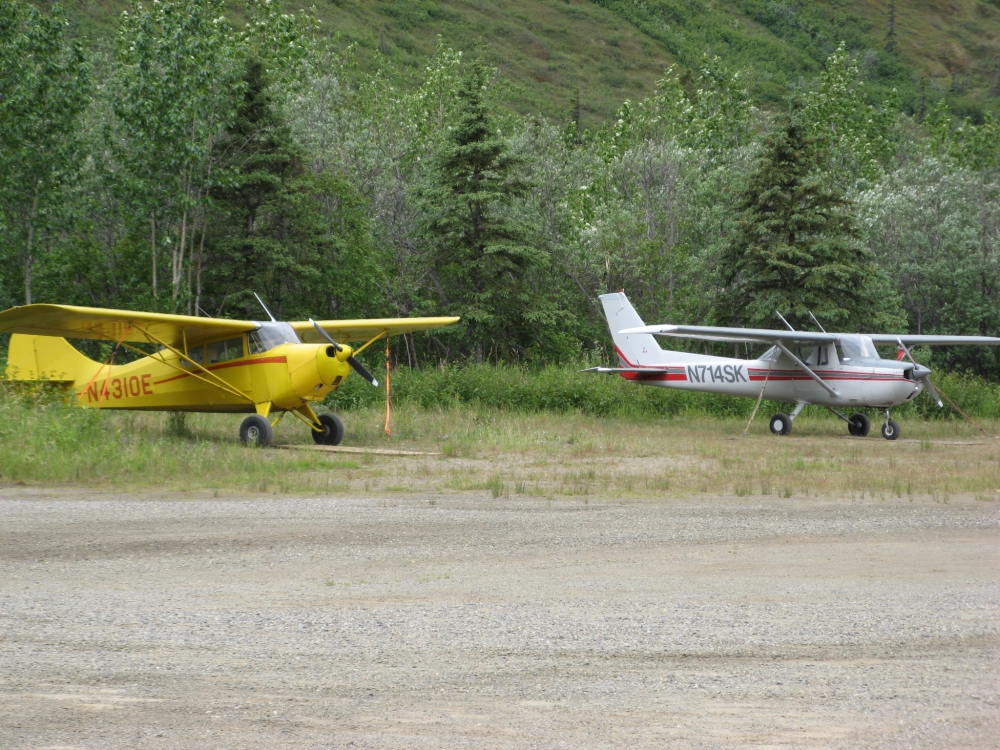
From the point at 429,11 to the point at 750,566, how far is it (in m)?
124

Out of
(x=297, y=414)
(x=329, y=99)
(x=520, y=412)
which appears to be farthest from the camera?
(x=329, y=99)

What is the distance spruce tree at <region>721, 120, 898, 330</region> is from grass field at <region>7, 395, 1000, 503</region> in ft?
23.3

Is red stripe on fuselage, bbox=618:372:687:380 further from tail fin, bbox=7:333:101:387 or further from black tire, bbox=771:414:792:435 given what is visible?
tail fin, bbox=7:333:101:387

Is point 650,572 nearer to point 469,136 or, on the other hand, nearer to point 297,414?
point 297,414

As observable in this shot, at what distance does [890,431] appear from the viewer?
2006 cm

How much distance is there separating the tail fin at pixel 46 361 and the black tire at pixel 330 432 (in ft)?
14.9

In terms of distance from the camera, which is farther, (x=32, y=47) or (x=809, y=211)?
(x=809, y=211)

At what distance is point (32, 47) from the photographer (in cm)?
2398

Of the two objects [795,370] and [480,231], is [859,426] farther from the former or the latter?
[480,231]

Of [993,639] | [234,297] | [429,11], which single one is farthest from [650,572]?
[429,11]

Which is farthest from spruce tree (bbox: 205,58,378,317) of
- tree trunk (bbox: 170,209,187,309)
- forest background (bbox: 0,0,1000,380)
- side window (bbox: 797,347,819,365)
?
side window (bbox: 797,347,819,365)

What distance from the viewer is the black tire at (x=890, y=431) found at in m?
20.0

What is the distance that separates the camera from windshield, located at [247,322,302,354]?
54.6 ft

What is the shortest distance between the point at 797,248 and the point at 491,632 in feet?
76.1
